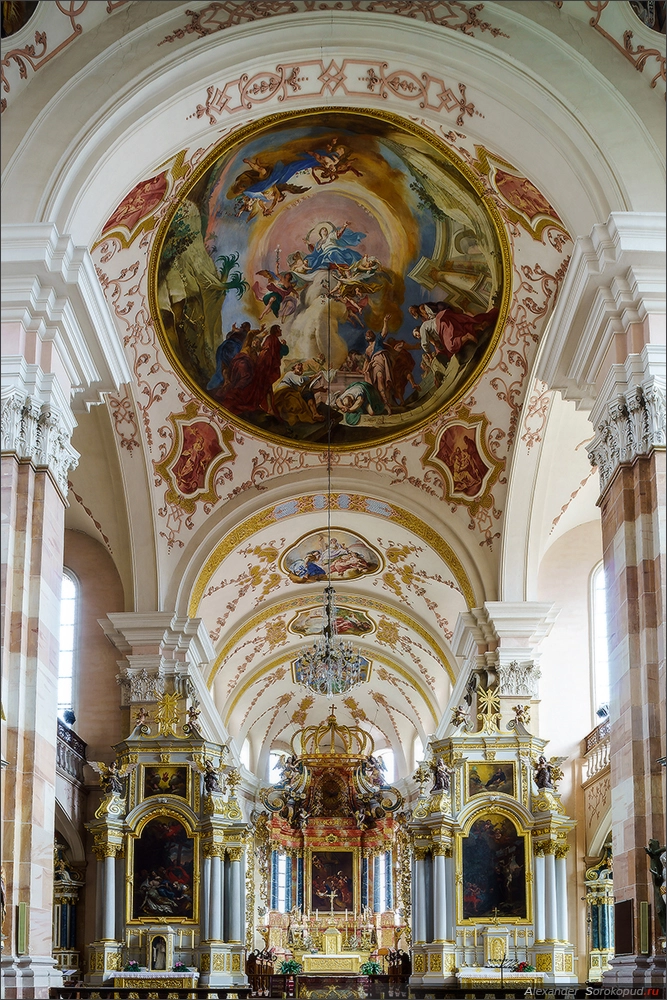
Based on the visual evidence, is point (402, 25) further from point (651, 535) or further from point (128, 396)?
point (128, 396)

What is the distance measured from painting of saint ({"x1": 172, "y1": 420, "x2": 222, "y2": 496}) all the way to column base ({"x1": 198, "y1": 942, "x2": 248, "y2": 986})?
22.9 feet

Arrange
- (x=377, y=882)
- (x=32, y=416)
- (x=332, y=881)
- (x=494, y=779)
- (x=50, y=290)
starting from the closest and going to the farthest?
(x=32, y=416)
(x=50, y=290)
(x=494, y=779)
(x=332, y=881)
(x=377, y=882)

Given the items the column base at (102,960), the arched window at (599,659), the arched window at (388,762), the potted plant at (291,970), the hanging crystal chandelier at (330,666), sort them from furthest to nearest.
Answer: the arched window at (388,762)
the potted plant at (291,970)
the arched window at (599,659)
the hanging crystal chandelier at (330,666)
the column base at (102,960)

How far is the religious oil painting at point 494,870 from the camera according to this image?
19.5 meters

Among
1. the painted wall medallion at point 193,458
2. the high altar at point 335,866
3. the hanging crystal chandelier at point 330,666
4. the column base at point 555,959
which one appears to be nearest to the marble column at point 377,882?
the high altar at point 335,866

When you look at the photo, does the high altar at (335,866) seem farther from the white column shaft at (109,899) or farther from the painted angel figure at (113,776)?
the white column shaft at (109,899)

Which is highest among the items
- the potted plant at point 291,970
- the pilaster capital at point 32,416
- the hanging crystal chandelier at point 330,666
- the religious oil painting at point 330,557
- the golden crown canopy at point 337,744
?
the religious oil painting at point 330,557

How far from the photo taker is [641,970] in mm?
10680

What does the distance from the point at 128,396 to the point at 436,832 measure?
8.37 meters

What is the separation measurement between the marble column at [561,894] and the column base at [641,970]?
8122 millimetres

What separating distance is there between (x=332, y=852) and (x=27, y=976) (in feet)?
91.4

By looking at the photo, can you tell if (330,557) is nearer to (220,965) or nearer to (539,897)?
(539,897)

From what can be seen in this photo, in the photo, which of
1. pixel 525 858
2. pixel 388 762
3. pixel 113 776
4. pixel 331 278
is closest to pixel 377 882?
pixel 388 762

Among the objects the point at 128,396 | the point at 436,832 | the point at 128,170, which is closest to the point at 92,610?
the point at 128,396
